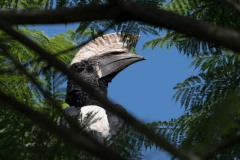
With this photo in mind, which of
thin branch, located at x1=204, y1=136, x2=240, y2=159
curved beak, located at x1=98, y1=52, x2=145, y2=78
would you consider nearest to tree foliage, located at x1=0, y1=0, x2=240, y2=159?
thin branch, located at x1=204, y1=136, x2=240, y2=159

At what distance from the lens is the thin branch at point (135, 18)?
3.79 ft

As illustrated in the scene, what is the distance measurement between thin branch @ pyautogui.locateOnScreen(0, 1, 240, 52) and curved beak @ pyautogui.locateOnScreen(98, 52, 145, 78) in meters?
4.11

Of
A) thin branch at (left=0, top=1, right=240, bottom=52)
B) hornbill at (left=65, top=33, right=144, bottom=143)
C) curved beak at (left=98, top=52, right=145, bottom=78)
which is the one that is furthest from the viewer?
curved beak at (left=98, top=52, right=145, bottom=78)

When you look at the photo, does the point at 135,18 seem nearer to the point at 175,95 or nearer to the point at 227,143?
the point at 227,143

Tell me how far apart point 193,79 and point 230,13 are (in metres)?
0.83

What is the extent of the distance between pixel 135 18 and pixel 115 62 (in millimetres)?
4201

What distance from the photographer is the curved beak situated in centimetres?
544

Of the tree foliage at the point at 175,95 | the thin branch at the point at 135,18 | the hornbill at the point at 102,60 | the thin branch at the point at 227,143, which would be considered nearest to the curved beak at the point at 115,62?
the hornbill at the point at 102,60

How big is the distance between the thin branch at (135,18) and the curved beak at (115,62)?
411 centimetres

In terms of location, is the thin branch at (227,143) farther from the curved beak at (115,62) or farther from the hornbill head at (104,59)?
the curved beak at (115,62)

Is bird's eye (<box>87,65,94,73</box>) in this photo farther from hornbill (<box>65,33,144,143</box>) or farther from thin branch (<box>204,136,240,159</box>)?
thin branch (<box>204,136,240,159</box>)

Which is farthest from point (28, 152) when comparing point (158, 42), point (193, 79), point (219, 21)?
point (158, 42)

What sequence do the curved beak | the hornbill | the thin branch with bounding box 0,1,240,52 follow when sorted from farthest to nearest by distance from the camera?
1. the curved beak
2. the hornbill
3. the thin branch with bounding box 0,1,240,52

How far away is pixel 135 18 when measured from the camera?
124cm
